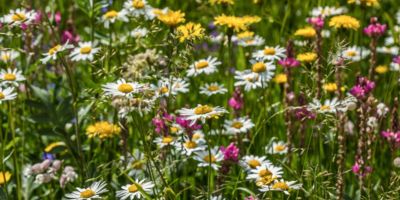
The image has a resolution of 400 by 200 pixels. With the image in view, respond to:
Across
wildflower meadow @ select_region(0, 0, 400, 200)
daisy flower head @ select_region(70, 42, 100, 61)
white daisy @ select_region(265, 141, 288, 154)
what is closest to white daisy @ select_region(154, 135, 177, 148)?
wildflower meadow @ select_region(0, 0, 400, 200)

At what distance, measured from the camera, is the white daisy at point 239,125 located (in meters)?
2.75

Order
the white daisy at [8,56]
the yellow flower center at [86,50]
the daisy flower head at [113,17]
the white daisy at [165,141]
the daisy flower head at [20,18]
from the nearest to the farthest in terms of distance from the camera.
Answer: the white daisy at [165,141]
the daisy flower head at [20,18]
the white daisy at [8,56]
the yellow flower center at [86,50]
the daisy flower head at [113,17]

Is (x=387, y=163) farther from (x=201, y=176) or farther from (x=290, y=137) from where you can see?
(x=201, y=176)

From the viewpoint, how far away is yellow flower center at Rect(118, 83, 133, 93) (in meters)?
2.05

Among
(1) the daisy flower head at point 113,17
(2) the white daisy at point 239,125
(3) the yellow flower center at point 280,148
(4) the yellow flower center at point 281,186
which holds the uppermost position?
(1) the daisy flower head at point 113,17

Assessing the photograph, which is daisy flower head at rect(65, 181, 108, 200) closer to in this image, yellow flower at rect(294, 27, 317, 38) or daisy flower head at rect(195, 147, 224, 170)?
daisy flower head at rect(195, 147, 224, 170)

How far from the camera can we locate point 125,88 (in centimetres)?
206

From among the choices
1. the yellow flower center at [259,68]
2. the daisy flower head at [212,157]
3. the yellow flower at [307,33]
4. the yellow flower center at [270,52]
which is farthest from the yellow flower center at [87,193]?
the yellow flower at [307,33]

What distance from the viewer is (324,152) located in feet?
9.61

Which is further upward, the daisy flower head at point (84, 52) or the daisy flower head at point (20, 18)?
the daisy flower head at point (20, 18)

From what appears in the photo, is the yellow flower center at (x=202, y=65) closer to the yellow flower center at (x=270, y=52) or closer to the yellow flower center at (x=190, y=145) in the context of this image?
the yellow flower center at (x=270, y=52)

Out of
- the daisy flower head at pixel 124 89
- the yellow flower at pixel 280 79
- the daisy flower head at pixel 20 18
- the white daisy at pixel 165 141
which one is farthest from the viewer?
the yellow flower at pixel 280 79

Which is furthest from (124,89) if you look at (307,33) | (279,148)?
(307,33)

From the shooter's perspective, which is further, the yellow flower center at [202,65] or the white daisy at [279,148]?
the yellow flower center at [202,65]
